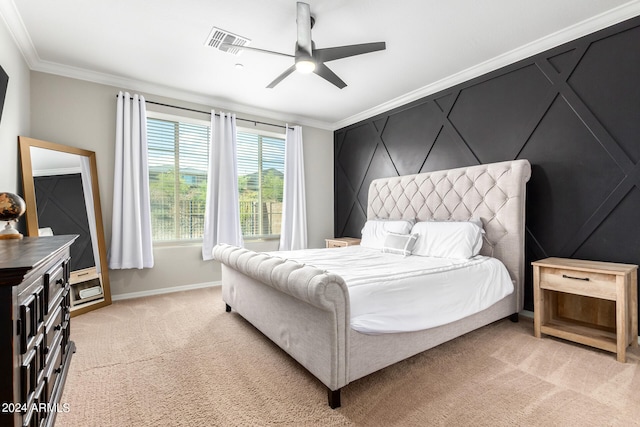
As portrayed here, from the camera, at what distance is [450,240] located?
3018 millimetres

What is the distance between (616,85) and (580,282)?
1660 mm

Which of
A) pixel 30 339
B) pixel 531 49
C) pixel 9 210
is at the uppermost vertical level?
pixel 531 49

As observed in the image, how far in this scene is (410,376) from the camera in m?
1.98

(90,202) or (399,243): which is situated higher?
(90,202)

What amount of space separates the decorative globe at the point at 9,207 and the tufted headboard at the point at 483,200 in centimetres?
372

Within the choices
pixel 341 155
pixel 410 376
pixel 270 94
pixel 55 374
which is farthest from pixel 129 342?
pixel 341 155

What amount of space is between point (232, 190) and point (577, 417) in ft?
13.6

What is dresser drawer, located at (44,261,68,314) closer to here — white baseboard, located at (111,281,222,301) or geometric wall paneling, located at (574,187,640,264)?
white baseboard, located at (111,281,222,301)

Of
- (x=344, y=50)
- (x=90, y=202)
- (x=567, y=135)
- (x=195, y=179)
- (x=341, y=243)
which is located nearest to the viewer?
(x=344, y=50)

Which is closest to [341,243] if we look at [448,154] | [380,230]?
[380,230]

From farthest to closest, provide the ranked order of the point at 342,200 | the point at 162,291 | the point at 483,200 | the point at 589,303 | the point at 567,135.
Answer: the point at 342,200 < the point at 162,291 < the point at 483,200 < the point at 567,135 < the point at 589,303

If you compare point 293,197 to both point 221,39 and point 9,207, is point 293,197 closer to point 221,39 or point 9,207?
point 221,39

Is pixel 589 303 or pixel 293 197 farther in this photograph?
pixel 293 197

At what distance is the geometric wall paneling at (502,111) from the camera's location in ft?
9.74
